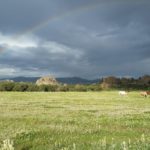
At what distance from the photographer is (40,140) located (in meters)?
18.6

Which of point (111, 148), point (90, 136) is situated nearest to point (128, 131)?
point (90, 136)

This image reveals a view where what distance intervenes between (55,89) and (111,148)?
11997 cm

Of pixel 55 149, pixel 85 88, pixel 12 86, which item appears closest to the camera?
pixel 55 149

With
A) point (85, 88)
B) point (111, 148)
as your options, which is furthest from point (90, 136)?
point (85, 88)

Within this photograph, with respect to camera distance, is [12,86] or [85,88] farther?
[85,88]

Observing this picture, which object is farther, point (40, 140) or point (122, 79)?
point (122, 79)

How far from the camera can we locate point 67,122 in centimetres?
2709

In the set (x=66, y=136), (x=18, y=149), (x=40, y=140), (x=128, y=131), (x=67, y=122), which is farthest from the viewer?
(x=67, y=122)

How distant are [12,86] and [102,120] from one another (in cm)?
9969

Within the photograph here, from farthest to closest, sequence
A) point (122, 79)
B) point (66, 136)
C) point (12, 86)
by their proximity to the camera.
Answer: point (122, 79) < point (12, 86) < point (66, 136)

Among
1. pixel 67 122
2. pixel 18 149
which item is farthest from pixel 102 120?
pixel 18 149

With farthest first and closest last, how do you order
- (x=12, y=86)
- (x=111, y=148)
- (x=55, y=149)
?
(x=12, y=86), (x=55, y=149), (x=111, y=148)

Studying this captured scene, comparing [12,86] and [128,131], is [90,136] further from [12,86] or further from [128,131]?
[12,86]

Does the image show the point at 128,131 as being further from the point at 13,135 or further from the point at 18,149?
the point at 18,149
